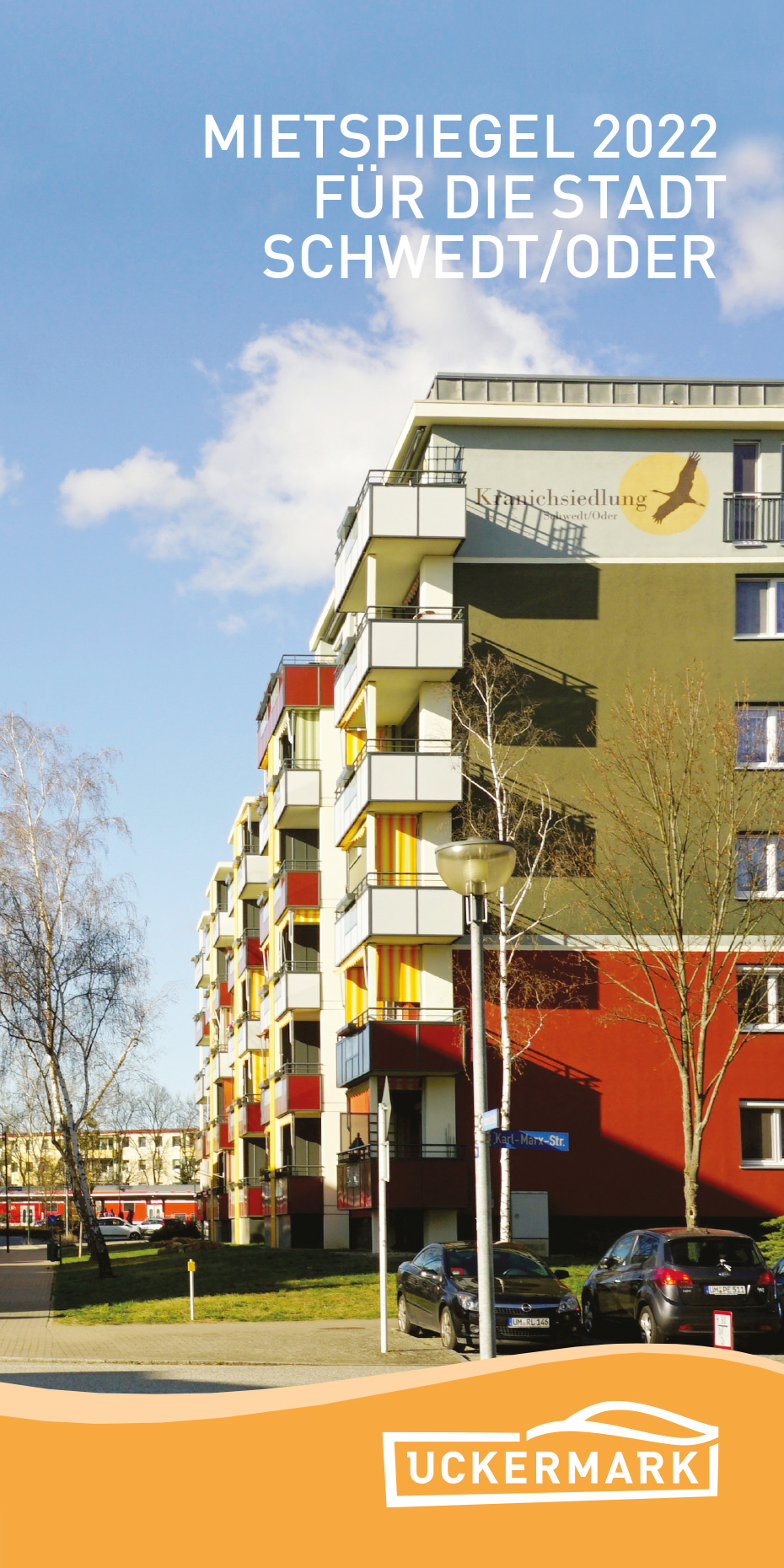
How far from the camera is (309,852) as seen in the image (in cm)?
5100

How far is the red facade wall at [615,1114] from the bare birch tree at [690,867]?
699 mm

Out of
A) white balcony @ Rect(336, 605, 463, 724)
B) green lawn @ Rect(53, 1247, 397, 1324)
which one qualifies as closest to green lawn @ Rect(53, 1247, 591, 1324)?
green lawn @ Rect(53, 1247, 397, 1324)

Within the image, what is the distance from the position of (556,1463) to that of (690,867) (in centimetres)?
2306

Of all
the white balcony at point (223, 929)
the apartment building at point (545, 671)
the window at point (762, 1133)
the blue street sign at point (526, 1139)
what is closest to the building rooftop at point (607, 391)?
the apartment building at point (545, 671)

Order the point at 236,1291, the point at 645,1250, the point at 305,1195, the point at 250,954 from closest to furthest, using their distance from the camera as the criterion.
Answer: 1. the point at 645,1250
2. the point at 236,1291
3. the point at 305,1195
4. the point at 250,954

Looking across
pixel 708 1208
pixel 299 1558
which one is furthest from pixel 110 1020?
pixel 299 1558

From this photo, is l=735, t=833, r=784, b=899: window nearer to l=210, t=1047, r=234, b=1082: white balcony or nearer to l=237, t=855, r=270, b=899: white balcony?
l=237, t=855, r=270, b=899: white balcony

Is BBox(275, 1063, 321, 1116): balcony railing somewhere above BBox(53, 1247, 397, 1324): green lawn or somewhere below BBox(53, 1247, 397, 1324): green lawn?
above

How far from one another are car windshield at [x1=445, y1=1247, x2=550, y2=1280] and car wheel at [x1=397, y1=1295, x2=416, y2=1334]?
1.70 metres

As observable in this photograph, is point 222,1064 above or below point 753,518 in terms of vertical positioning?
below

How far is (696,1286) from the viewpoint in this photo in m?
19.0

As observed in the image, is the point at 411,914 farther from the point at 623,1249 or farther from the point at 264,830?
the point at 264,830

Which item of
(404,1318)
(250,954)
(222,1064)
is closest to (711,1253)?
(404,1318)

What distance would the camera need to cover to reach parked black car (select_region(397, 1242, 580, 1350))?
63.7 feet
